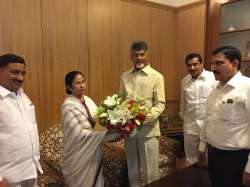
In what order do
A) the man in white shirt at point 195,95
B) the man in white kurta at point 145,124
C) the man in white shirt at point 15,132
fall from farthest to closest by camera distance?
the man in white shirt at point 195,95
the man in white kurta at point 145,124
the man in white shirt at point 15,132

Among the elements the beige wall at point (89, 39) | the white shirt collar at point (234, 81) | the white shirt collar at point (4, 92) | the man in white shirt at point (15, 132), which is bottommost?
the man in white shirt at point (15, 132)

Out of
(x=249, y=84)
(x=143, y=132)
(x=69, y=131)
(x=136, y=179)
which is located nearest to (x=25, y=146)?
(x=69, y=131)

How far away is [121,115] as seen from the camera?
6.77ft

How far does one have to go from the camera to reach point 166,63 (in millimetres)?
4312

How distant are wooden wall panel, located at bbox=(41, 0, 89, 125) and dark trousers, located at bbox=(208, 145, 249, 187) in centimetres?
199

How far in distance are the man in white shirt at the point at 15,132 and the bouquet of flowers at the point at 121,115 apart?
57cm

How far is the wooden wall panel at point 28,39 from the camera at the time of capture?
8.84ft

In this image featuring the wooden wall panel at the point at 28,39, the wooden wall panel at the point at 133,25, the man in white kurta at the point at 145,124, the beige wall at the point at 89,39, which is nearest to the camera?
the man in white kurta at the point at 145,124

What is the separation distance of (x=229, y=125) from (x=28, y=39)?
7.37ft

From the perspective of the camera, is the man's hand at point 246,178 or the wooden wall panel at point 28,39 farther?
the wooden wall panel at point 28,39

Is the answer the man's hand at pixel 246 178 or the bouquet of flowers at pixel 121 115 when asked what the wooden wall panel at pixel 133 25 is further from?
the man's hand at pixel 246 178

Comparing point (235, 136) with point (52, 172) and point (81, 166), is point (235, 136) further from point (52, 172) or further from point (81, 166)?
point (52, 172)

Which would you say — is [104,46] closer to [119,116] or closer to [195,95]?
[195,95]

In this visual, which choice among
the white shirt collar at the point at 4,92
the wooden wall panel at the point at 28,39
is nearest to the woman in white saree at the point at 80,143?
the white shirt collar at the point at 4,92
